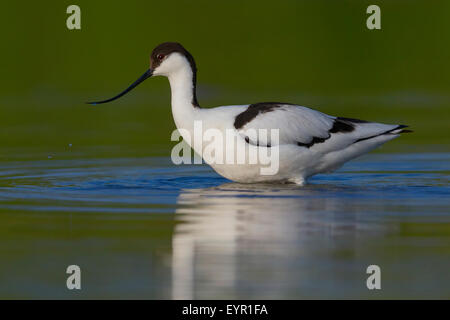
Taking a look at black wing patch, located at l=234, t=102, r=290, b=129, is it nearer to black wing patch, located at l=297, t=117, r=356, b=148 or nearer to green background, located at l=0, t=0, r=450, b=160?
black wing patch, located at l=297, t=117, r=356, b=148

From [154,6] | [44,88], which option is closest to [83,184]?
[44,88]

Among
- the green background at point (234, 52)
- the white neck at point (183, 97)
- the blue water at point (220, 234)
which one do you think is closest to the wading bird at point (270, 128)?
the white neck at point (183, 97)

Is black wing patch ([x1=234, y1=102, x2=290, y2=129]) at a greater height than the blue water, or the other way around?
Result: black wing patch ([x1=234, y1=102, x2=290, y2=129])

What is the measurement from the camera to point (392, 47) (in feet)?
76.5

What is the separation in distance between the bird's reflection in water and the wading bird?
0.26 meters

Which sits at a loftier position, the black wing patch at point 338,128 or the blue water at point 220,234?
the black wing patch at point 338,128

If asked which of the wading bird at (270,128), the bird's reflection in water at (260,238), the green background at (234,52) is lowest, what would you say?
the bird's reflection in water at (260,238)

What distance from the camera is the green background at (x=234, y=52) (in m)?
20.8

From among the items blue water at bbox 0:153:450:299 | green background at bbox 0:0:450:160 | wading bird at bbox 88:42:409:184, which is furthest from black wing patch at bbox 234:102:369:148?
green background at bbox 0:0:450:160

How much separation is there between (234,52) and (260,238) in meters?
15.2

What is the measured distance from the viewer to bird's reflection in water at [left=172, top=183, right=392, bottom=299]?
21.7 ft

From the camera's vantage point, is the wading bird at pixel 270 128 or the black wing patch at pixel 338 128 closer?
the wading bird at pixel 270 128

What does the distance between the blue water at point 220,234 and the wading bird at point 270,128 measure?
Answer: 22 cm

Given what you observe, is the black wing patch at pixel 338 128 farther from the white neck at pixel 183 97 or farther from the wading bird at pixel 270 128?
the white neck at pixel 183 97
